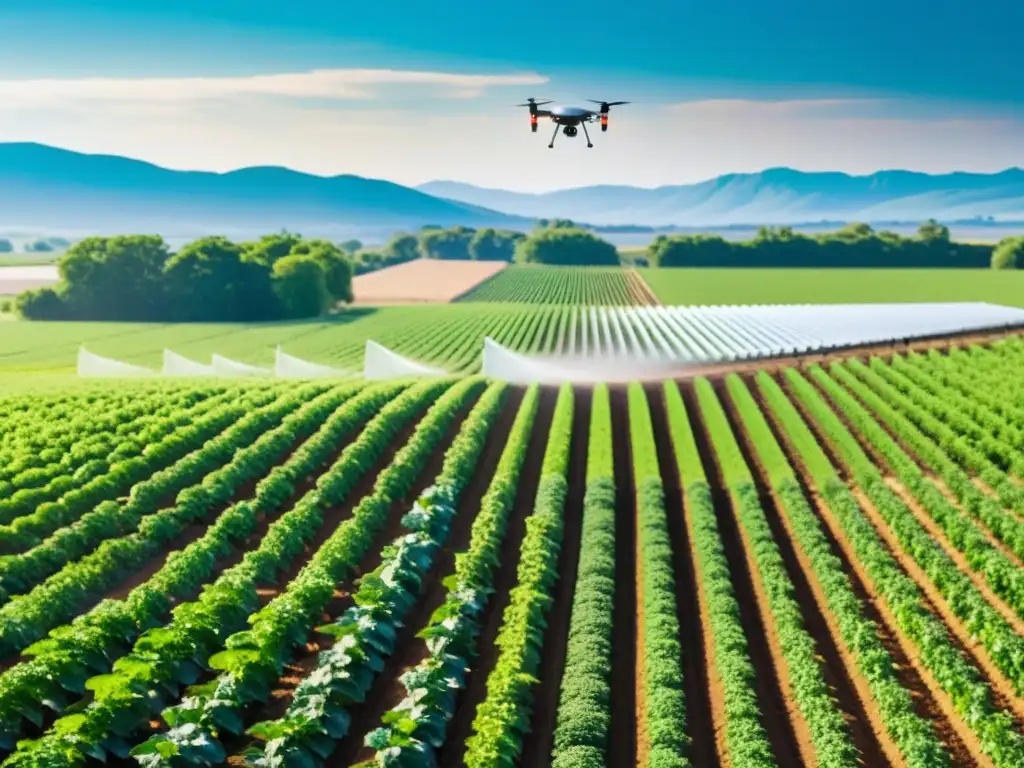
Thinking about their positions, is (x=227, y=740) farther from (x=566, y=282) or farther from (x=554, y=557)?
(x=566, y=282)

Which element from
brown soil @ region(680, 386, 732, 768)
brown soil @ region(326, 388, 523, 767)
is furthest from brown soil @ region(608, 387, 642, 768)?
brown soil @ region(326, 388, 523, 767)

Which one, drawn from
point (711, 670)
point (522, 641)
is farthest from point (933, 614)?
point (522, 641)

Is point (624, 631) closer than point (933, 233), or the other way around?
point (624, 631)

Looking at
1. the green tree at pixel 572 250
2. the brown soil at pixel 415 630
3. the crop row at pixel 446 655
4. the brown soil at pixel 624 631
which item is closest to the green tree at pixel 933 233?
the green tree at pixel 572 250

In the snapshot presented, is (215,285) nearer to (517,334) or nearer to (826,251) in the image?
(517,334)

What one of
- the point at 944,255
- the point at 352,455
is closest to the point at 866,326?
the point at 352,455

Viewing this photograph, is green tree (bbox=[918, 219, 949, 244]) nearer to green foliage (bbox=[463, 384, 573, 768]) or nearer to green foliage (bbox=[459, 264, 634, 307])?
green foliage (bbox=[459, 264, 634, 307])

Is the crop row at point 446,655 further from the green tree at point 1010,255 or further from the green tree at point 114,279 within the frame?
the green tree at point 1010,255
